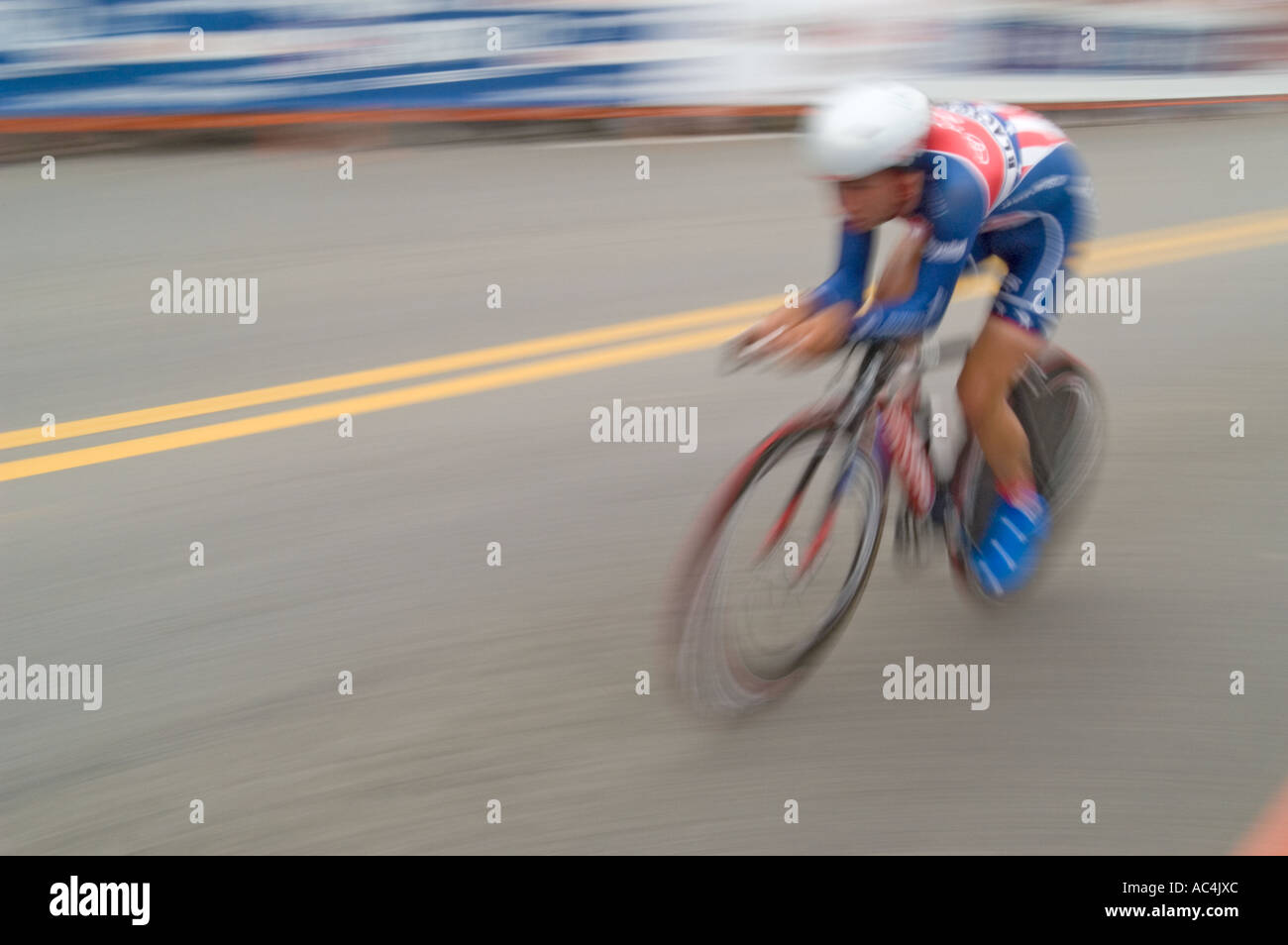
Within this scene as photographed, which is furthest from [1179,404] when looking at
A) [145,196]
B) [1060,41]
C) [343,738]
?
[1060,41]

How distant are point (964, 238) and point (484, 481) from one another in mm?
2247

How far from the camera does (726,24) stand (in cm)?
1049

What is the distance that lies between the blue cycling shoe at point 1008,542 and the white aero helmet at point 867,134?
4.37 feet

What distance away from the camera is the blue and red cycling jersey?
3.18 m

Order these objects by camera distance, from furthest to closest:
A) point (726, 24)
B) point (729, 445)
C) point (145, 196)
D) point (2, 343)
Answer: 1. point (726, 24)
2. point (145, 196)
3. point (2, 343)
4. point (729, 445)

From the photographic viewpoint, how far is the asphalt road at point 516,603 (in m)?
3.32

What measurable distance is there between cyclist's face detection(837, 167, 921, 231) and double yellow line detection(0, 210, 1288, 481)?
178 cm

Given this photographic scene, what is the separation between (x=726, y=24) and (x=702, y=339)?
521cm

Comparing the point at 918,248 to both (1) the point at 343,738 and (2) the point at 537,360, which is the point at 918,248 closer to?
(1) the point at 343,738
